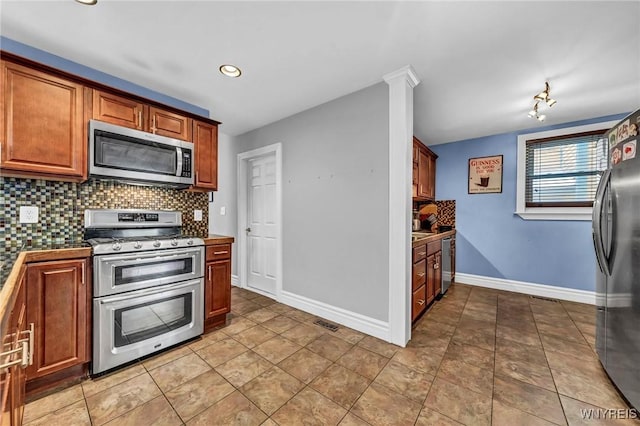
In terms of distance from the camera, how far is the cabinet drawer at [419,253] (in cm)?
256

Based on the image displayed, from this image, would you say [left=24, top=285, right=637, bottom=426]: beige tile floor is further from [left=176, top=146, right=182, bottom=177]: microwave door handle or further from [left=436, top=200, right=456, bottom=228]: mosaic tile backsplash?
[left=436, top=200, right=456, bottom=228]: mosaic tile backsplash

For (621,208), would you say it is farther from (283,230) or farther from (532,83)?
(283,230)

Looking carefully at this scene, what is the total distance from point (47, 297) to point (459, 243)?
4.86 m

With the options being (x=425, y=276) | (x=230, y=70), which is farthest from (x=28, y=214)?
(x=425, y=276)

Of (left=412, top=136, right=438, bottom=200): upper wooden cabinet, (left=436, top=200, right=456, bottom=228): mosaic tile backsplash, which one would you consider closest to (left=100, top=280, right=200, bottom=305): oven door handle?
(left=412, top=136, right=438, bottom=200): upper wooden cabinet

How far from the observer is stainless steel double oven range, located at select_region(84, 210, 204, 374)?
5.90ft

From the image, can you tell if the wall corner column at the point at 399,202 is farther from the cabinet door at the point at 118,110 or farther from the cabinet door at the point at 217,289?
the cabinet door at the point at 118,110

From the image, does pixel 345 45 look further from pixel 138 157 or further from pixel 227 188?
pixel 227 188

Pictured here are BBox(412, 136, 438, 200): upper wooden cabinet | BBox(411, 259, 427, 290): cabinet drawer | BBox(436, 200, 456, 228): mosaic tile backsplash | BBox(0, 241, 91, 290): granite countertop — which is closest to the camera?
BBox(0, 241, 91, 290): granite countertop

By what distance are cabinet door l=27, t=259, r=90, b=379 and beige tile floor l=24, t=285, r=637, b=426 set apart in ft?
0.70

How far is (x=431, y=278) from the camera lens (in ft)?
9.99

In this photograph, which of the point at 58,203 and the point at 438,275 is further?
the point at 438,275

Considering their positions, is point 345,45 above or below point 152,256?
above

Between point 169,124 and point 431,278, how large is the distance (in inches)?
130
